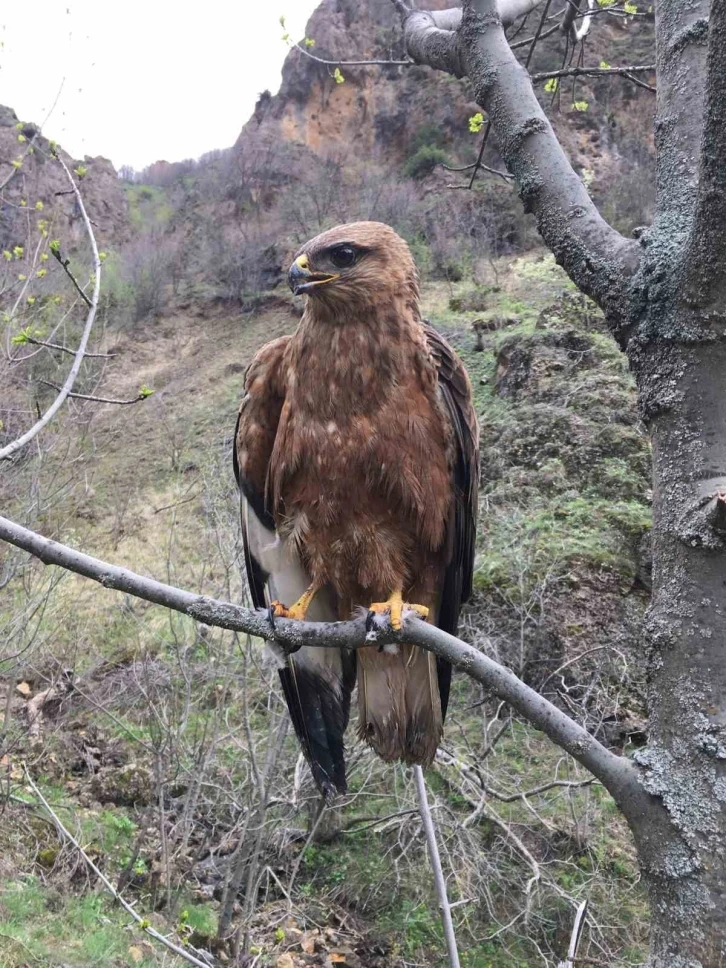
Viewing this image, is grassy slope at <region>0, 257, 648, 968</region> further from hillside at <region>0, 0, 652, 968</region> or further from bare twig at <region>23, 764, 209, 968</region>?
bare twig at <region>23, 764, 209, 968</region>

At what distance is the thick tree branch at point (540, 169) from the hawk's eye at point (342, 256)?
60 centimetres

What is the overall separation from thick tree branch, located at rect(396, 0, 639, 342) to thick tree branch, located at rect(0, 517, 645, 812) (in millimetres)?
874

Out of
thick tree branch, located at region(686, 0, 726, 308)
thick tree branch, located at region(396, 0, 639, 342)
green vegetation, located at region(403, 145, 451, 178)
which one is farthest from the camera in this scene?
green vegetation, located at region(403, 145, 451, 178)

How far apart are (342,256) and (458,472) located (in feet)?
2.86

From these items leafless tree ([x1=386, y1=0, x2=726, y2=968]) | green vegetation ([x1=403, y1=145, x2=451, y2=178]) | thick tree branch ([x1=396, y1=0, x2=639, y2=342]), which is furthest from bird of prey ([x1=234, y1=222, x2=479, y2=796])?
green vegetation ([x1=403, y1=145, x2=451, y2=178])

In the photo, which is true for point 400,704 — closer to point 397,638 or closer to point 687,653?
point 397,638

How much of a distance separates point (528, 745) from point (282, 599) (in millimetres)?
5324

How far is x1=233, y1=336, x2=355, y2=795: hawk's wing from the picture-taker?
105 inches

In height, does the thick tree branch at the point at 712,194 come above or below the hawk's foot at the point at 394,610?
above

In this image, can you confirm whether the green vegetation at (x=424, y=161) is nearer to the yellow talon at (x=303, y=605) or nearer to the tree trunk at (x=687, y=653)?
the yellow talon at (x=303, y=605)

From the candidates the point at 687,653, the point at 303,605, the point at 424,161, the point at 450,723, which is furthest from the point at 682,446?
the point at 424,161

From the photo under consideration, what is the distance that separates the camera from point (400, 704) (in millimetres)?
2582

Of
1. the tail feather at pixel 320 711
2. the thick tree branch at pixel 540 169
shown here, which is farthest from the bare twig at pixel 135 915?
the thick tree branch at pixel 540 169

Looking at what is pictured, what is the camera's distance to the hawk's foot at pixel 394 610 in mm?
1977
